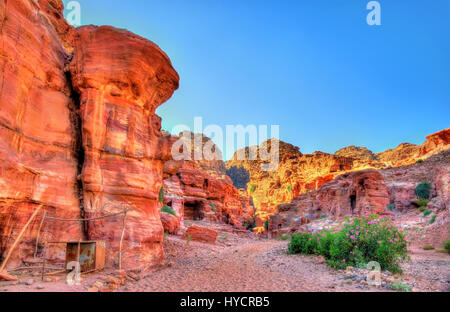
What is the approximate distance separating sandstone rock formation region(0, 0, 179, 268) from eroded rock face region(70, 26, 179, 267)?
0.12ft

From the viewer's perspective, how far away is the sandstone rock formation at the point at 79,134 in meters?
8.18

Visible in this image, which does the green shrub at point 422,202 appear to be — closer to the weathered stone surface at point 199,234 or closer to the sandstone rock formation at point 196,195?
the weathered stone surface at point 199,234

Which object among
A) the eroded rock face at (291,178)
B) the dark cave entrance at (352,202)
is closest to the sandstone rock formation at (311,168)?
the eroded rock face at (291,178)

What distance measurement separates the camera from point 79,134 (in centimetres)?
1065

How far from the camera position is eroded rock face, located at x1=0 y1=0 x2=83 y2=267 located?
307 inches

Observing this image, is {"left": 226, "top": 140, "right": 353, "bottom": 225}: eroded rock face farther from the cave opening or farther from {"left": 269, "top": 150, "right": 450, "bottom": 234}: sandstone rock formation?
the cave opening

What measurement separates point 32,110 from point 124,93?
127 inches

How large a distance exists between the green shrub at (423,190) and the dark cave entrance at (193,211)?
23.3 meters

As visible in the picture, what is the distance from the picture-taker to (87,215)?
9.36 meters

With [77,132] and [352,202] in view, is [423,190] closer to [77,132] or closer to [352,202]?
[352,202]

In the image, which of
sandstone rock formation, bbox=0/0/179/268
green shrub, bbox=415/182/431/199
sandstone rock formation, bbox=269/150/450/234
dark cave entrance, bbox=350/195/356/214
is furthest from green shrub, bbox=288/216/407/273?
dark cave entrance, bbox=350/195/356/214
